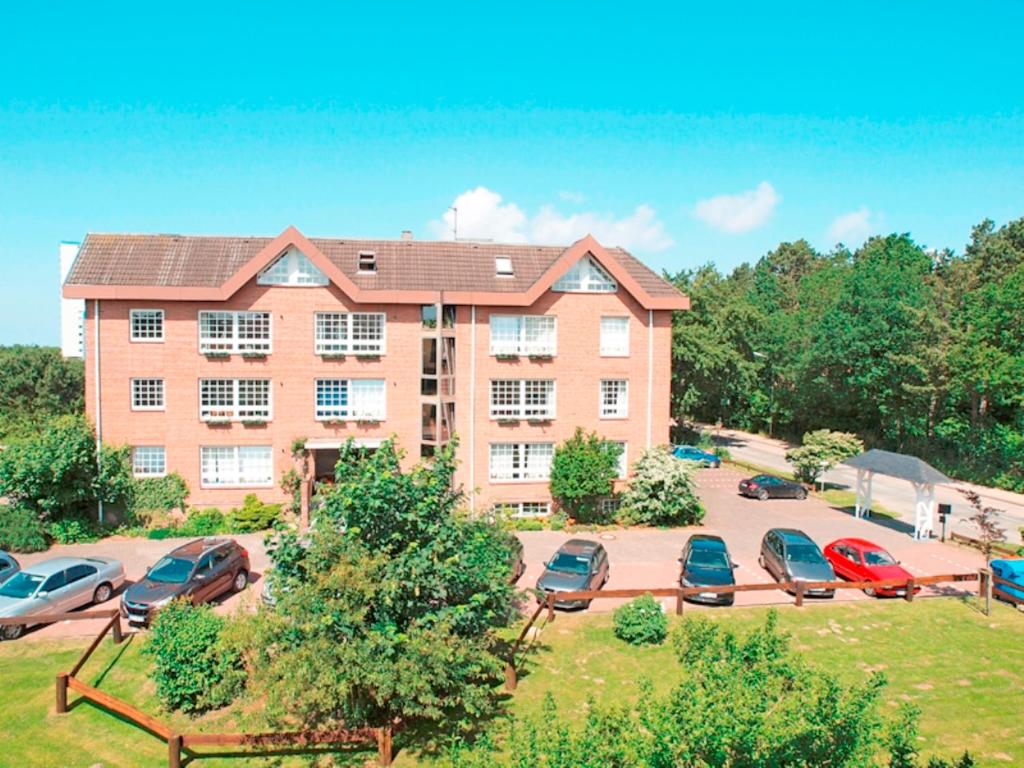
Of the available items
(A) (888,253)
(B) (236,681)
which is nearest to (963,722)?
(B) (236,681)

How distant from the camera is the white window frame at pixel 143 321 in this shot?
3122cm

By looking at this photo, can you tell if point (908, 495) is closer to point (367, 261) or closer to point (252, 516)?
point (367, 261)

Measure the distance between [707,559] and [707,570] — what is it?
63 centimetres

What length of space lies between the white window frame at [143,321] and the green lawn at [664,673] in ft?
50.0

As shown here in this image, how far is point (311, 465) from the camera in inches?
1283

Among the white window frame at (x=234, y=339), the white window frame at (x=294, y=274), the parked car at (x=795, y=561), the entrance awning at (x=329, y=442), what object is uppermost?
the white window frame at (x=294, y=274)

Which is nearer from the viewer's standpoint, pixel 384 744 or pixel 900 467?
pixel 384 744

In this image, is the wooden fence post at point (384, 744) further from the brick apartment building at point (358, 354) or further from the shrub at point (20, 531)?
the shrub at point (20, 531)

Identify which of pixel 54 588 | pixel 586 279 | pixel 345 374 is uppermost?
pixel 586 279

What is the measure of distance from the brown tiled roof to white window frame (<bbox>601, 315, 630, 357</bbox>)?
2101 mm

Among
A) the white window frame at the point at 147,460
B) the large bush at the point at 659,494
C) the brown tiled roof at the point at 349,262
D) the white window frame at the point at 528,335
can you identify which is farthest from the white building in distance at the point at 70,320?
the large bush at the point at 659,494

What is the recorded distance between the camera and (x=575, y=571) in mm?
23016

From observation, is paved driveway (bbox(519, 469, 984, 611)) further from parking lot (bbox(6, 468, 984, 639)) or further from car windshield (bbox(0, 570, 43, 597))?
car windshield (bbox(0, 570, 43, 597))

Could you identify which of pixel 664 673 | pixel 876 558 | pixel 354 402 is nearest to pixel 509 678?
pixel 664 673
